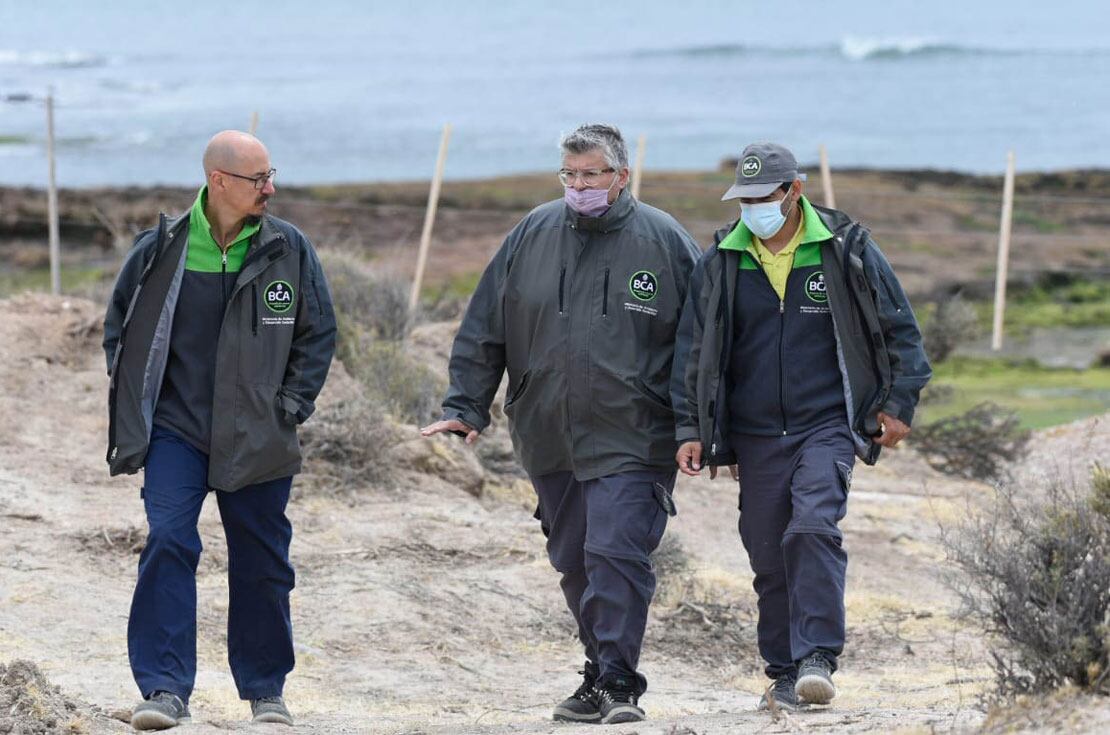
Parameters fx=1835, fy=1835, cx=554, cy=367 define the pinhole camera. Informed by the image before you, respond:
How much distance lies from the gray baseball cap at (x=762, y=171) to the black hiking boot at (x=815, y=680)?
156cm

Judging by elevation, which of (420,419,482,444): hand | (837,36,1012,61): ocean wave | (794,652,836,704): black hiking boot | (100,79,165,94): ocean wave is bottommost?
(794,652,836,704): black hiking boot

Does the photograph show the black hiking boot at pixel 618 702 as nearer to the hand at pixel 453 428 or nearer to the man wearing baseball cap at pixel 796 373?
the man wearing baseball cap at pixel 796 373

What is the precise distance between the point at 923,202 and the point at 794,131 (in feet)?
78.4

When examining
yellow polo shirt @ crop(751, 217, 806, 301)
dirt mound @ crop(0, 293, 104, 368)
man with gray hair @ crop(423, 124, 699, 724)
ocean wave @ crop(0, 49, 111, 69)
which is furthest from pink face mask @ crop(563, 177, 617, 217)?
ocean wave @ crop(0, 49, 111, 69)

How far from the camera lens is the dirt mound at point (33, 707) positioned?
19.1 feet

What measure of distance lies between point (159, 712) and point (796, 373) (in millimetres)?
2378

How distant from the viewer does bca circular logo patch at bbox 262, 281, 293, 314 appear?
244 inches

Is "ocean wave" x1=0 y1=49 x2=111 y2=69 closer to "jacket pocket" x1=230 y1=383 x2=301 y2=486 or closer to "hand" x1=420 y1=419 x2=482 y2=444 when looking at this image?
"hand" x1=420 y1=419 x2=482 y2=444

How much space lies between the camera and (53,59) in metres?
94.8

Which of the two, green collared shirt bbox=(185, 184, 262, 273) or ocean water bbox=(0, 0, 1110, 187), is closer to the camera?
green collared shirt bbox=(185, 184, 262, 273)

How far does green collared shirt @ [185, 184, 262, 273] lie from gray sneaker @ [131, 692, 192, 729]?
1421mm

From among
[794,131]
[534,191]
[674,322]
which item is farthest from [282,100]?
[674,322]

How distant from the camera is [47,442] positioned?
10766 millimetres

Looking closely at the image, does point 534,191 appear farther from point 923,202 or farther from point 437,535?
point 437,535
